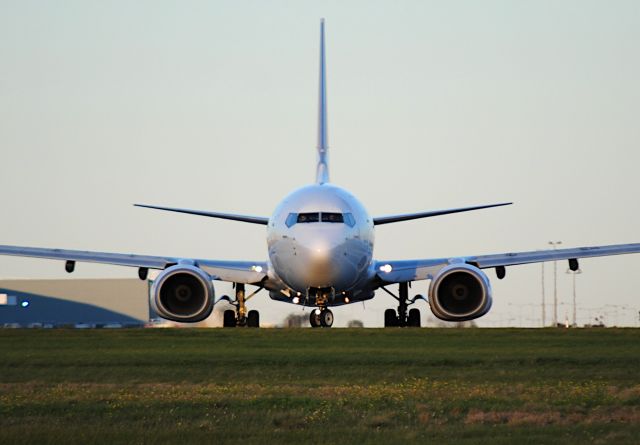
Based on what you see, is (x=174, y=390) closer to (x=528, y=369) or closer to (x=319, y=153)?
(x=528, y=369)

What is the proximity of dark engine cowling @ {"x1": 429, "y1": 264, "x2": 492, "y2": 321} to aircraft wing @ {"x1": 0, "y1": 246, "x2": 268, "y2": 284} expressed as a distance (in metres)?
6.06

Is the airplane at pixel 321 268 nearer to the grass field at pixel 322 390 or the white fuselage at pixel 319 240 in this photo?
the white fuselage at pixel 319 240

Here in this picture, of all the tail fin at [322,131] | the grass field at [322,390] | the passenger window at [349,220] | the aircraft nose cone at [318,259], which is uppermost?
the tail fin at [322,131]

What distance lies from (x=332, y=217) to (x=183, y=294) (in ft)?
15.2

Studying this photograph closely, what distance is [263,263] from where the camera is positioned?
44500mm

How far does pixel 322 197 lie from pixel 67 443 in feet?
85.1

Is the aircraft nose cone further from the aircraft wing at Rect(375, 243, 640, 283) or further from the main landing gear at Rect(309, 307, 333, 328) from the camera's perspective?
the aircraft wing at Rect(375, 243, 640, 283)

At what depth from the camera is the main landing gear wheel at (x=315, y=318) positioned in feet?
133

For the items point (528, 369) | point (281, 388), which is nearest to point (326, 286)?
point (528, 369)

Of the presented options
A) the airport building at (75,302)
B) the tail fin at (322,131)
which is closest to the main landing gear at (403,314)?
the tail fin at (322,131)

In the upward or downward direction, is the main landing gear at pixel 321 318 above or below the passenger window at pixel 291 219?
below

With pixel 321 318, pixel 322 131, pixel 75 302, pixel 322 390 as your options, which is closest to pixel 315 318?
pixel 321 318

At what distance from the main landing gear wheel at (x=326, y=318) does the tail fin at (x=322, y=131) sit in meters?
8.71

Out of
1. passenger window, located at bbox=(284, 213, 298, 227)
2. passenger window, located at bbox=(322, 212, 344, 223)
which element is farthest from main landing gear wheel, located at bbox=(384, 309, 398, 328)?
passenger window, located at bbox=(284, 213, 298, 227)
